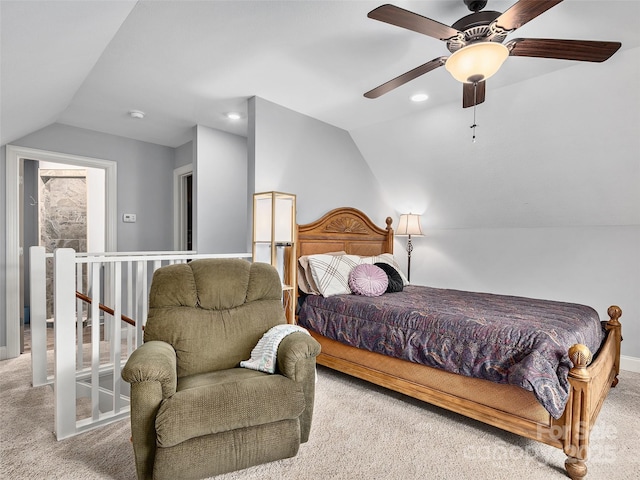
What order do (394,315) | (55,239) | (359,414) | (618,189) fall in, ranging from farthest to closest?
(55,239)
(618,189)
(394,315)
(359,414)

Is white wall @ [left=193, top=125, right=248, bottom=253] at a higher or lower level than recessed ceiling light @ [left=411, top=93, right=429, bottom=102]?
lower

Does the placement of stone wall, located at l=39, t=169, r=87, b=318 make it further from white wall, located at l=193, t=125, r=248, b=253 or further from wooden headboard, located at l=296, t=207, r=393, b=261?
wooden headboard, located at l=296, t=207, r=393, b=261

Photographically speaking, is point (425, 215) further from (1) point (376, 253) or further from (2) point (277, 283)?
(2) point (277, 283)

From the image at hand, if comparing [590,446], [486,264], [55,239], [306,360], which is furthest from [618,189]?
[55,239]

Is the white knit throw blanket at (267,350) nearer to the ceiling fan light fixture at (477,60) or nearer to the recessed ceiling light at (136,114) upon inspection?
the ceiling fan light fixture at (477,60)

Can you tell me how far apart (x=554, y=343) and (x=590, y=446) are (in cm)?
71

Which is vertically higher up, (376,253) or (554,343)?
(376,253)

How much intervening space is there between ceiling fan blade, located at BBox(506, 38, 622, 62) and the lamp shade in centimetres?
252

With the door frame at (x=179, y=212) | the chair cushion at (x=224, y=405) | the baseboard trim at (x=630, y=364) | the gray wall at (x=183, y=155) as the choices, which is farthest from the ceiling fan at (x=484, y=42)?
the door frame at (x=179, y=212)

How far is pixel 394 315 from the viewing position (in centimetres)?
252

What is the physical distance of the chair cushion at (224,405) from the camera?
151 cm

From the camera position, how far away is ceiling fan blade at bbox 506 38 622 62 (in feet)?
5.49

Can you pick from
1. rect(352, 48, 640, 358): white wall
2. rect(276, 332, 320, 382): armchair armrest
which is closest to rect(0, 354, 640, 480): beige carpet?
rect(276, 332, 320, 382): armchair armrest

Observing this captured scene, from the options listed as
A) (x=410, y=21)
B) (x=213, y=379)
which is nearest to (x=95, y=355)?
(x=213, y=379)
